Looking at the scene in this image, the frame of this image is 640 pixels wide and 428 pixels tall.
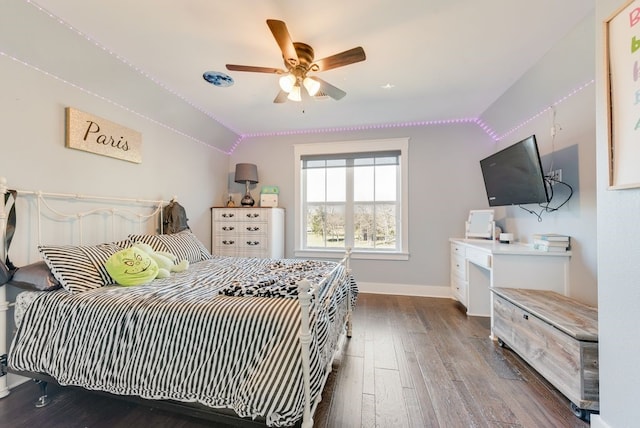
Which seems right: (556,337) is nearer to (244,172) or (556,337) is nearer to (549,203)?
(549,203)

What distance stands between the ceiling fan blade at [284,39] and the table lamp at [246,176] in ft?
7.38

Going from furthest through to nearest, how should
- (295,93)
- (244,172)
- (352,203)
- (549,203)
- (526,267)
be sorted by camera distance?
(352,203), (244,172), (549,203), (526,267), (295,93)

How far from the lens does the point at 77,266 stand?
66.5 inches

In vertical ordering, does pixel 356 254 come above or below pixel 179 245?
below

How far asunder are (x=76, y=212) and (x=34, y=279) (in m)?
0.74

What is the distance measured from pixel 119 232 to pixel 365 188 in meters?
3.11

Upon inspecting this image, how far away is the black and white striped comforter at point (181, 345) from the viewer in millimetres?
1175

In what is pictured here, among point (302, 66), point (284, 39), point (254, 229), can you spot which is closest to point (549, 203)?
point (302, 66)

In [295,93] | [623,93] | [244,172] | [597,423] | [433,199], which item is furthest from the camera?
[244,172]

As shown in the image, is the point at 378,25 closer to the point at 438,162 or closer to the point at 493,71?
the point at 493,71

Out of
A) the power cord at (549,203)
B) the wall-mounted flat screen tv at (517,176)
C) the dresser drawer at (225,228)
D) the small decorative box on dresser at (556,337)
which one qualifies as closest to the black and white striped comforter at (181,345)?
the small decorative box on dresser at (556,337)

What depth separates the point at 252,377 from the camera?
1185 mm

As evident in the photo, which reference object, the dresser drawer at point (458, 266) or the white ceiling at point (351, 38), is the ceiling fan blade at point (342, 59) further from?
the dresser drawer at point (458, 266)

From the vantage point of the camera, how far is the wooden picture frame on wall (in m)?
1.08
